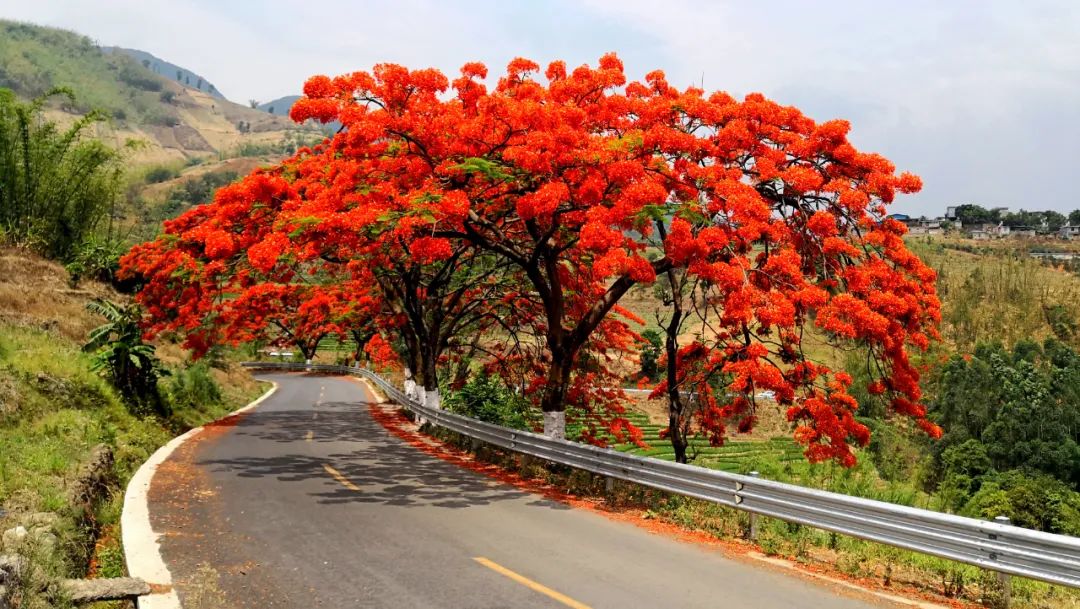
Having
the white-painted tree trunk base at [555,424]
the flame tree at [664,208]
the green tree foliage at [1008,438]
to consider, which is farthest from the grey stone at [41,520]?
the green tree foliage at [1008,438]

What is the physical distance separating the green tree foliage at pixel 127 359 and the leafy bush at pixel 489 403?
811 cm

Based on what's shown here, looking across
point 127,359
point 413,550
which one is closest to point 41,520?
point 413,550

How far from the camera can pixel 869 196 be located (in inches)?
537

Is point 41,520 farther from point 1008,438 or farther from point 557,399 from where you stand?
point 1008,438

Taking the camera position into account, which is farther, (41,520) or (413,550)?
(413,550)

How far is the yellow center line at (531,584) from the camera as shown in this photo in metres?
6.95

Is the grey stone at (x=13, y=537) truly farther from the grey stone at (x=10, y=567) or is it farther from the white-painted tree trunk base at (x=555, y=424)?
the white-painted tree trunk base at (x=555, y=424)

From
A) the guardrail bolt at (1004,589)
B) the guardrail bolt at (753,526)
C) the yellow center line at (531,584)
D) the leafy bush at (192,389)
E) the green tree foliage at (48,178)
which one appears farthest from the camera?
the green tree foliage at (48,178)

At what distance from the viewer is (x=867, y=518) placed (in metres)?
8.28

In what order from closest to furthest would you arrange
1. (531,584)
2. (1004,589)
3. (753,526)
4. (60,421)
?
(1004,589), (531,584), (753,526), (60,421)

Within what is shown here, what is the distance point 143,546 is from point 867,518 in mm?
8123

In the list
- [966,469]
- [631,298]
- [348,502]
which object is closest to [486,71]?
[348,502]

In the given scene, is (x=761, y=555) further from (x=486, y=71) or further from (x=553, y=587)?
(x=486, y=71)

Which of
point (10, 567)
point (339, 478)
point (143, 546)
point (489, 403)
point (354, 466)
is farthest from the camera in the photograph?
point (489, 403)
